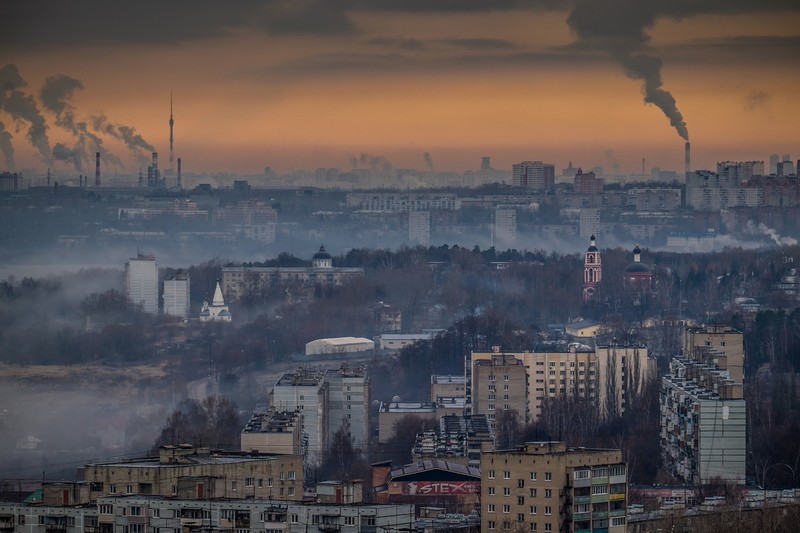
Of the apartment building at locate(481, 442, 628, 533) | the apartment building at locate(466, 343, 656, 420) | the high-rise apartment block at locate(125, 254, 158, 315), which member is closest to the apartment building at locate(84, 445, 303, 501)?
the apartment building at locate(481, 442, 628, 533)

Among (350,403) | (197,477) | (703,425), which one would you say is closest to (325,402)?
(350,403)

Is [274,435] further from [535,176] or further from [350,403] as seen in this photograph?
[535,176]

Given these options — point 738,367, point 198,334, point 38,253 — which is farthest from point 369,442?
point 38,253

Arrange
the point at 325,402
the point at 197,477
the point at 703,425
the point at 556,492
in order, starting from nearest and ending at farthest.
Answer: the point at 197,477
the point at 556,492
the point at 703,425
the point at 325,402

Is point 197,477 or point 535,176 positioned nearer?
point 197,477

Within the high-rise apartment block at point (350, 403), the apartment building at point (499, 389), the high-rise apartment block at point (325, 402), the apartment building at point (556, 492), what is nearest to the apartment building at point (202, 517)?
the apartment building at point (556, 492)

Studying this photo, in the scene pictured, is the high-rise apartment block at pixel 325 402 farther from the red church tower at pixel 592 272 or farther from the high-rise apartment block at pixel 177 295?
the red church tower at pixel 592 272

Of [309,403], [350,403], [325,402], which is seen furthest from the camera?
[350,403]
